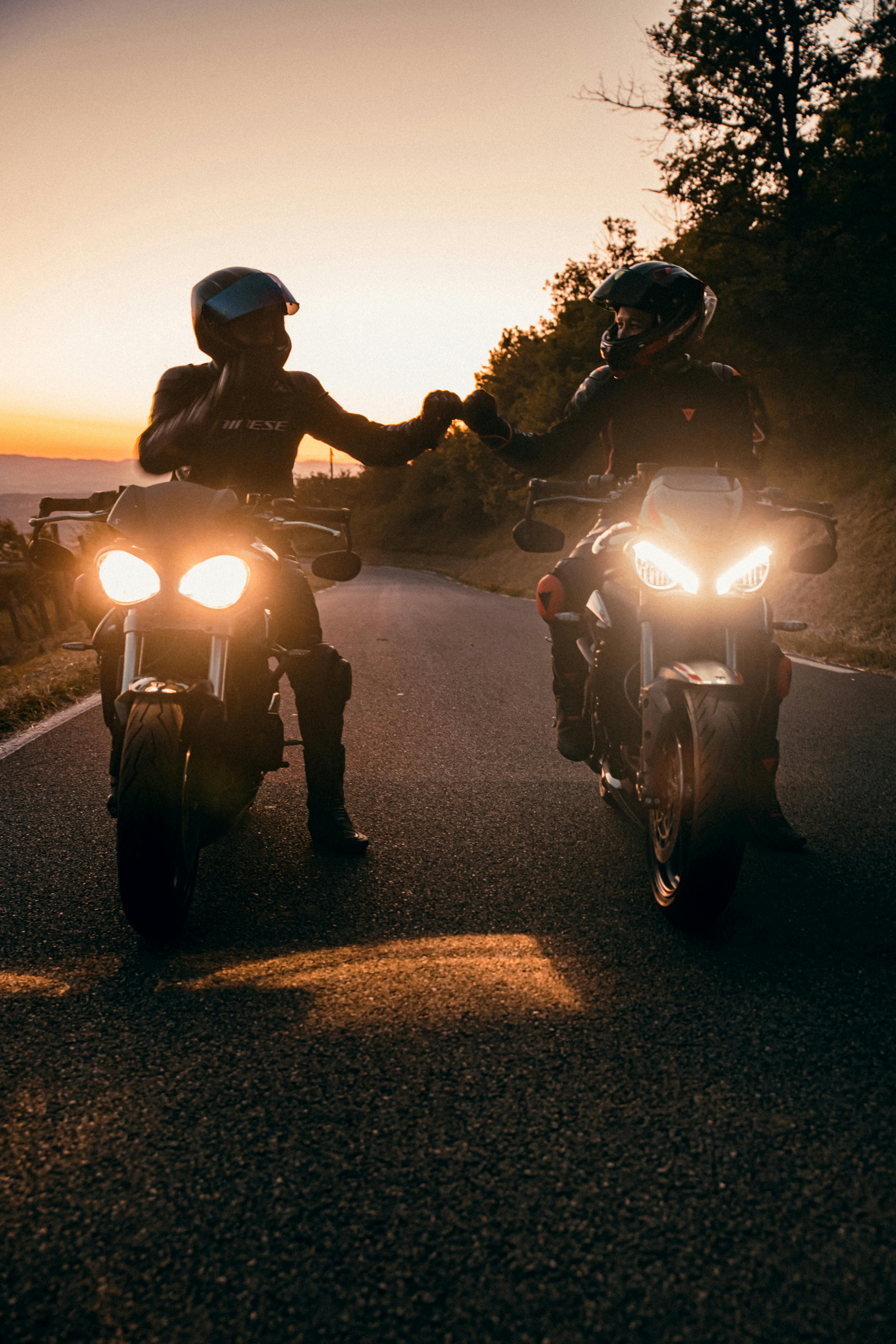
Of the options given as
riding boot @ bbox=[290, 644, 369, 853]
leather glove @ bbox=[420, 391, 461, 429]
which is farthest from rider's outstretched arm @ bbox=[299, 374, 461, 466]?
riding boot @ bbox=[290, 644, 369, 853]

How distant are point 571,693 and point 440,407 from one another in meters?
1.22

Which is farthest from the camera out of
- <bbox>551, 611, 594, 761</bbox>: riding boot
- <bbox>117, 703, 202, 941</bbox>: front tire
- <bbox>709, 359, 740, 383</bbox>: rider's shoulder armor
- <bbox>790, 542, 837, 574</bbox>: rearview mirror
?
<bbox>551, 611, 594, 761</bbox>: riding boot

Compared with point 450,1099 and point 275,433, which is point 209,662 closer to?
point 275,433

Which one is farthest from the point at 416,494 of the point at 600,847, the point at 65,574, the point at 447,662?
the point at 600,847

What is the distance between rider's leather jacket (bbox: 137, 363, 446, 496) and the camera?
10.7ft

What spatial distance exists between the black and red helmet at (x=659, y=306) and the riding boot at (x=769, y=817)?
1511 mm

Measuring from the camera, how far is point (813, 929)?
2.74 meters

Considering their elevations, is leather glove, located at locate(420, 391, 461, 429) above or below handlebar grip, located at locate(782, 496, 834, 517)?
above

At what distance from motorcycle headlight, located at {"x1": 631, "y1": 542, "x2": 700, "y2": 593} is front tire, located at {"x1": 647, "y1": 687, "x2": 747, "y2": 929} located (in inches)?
14.5

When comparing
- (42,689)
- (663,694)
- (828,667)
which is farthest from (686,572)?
(828,667)

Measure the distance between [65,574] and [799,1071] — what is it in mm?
17339

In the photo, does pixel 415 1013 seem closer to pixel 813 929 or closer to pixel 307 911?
pixel 307 911

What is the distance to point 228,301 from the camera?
3.22m

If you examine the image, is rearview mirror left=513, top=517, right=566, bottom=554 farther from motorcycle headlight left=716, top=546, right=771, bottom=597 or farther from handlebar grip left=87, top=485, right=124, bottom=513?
handlebar grip left=87, top=485, right=124, bottom=513
